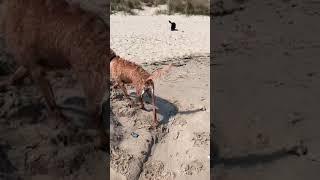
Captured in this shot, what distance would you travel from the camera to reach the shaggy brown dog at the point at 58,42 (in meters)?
6.32

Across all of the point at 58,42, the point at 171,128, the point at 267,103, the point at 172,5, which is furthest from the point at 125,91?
the point at 172,5

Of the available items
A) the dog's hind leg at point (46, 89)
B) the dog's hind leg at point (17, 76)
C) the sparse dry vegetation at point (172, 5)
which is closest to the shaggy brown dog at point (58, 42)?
the dog's hind leg at point (46, 89)

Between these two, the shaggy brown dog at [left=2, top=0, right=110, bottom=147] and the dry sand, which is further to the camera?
the dry sand

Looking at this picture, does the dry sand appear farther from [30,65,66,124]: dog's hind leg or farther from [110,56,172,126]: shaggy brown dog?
[30,65,66,124]: dog's hind leg

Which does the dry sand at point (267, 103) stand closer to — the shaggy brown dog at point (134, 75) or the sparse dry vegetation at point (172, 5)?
the shaggy brown dog at point (134, 75)

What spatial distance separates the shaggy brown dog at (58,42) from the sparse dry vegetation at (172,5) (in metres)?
7.43

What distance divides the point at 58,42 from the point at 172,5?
9.85 meters

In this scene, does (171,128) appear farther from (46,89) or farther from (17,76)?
(17,76)

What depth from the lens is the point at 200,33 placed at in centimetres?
1199

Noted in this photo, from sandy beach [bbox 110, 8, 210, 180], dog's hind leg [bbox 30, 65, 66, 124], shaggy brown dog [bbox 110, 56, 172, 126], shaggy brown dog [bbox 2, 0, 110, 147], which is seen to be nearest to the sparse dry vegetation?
sandy beach [bbox 110, 8, 210, 180]

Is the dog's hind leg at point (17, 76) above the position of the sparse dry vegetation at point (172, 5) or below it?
below

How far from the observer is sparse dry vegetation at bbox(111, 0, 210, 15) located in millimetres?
14920

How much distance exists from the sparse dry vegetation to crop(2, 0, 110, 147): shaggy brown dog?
24.4 feet

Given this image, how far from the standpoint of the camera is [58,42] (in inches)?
257
